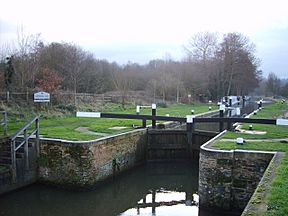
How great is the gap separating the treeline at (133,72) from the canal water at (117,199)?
11.2 meters

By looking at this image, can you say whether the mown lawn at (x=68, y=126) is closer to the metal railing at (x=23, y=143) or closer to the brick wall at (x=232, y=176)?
the metal railing at (x=23, y=143)

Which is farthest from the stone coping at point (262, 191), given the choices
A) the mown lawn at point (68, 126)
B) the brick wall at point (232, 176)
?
the mown lawn at point (68, 126)

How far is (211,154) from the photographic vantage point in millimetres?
8359

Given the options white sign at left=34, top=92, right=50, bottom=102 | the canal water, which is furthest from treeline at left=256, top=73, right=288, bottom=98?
the canal water

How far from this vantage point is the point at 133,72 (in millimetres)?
40500

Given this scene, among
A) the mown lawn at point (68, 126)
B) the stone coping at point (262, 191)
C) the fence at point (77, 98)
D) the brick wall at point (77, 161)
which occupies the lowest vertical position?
the brick wall at point (77, 161)

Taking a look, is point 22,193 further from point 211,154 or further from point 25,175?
point 211,154

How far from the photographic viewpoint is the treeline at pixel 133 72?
2083 cm

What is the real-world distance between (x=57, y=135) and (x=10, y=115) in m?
6.26

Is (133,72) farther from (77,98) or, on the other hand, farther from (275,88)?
(275,88)

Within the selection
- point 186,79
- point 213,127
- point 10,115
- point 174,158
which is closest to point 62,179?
point 174,158

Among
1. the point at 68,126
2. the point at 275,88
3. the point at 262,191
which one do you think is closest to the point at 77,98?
the point at 68,126

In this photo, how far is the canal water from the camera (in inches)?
344

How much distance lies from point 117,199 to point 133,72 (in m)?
31.6
